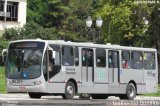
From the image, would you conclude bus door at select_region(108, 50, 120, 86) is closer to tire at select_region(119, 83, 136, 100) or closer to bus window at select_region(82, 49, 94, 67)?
tire at select_region(119, 83, 136, 100)

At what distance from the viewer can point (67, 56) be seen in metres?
28.9

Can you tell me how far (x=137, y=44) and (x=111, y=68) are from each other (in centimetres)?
2977

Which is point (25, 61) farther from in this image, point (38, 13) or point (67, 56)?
point (38, 13)

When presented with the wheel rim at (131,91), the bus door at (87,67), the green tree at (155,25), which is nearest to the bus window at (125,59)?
the wheel rim at (131,91)

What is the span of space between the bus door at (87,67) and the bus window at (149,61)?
5213mm

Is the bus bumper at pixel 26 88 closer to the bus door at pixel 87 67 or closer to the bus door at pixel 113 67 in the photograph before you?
the bus door at pixel 87 67

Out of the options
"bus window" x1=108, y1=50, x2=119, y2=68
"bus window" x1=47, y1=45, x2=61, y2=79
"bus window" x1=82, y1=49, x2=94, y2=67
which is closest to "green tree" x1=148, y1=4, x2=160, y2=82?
"bus window" x1=108, y1=50, x2=119, y2=68

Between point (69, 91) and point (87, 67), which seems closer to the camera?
point (69, 91)

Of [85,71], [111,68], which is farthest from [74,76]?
[111,68]

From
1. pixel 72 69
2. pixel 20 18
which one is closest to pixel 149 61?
pixel 72 69

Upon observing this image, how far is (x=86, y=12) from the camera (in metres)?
81.9

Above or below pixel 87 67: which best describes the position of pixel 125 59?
above

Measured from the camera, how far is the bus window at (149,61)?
34906 millimetres

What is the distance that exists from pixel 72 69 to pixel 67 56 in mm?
799
